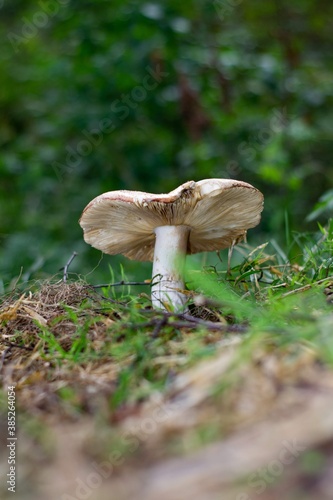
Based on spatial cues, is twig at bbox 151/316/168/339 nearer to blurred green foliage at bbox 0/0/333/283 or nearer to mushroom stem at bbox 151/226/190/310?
mushroom stem at bbox 151/226/190/310

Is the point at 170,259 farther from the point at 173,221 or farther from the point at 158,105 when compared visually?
the point at 158,105

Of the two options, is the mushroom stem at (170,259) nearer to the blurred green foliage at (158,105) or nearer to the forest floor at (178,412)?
the forest floor at (178,412)

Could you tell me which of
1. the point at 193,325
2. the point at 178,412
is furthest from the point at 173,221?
the point at 178,412

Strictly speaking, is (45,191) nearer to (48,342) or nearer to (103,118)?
(103,118)

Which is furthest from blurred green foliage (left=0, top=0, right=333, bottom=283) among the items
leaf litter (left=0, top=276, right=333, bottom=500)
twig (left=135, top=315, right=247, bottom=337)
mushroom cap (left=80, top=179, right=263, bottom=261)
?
leaf litter (left=0, top=276, right=333, bottom=500)

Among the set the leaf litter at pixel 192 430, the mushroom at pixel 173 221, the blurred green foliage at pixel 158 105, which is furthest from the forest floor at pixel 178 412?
the blurred green foliage at pixel 158 105

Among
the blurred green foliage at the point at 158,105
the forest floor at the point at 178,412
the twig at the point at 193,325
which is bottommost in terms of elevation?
the blurred green foliage at the point at 158,105

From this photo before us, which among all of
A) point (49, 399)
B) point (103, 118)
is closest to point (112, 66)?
point (103, 118)
